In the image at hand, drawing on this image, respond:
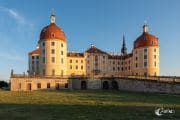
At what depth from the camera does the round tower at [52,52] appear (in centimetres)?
7481

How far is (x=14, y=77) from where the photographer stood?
67.8m

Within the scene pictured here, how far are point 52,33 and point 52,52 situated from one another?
4.33 metres

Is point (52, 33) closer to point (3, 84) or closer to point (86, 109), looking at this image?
point (3, 84)

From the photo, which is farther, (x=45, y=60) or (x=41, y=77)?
(x=45, y=60)

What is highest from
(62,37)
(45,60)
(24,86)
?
(62,37)

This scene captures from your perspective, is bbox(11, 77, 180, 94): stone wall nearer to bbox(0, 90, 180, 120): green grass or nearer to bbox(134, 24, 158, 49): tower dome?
bbox(134, 24, 158, 49): tower dome

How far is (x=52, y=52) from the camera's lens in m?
75.4

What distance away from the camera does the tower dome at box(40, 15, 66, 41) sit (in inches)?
2972

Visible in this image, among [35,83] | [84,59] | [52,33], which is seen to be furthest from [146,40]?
[35,83]

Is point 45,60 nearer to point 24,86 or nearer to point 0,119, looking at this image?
point 24,86

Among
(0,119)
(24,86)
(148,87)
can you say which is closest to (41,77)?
(24,86)

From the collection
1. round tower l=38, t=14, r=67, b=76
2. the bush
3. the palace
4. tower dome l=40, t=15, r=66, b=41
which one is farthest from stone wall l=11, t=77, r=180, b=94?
the bush

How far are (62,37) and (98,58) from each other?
58.2ft

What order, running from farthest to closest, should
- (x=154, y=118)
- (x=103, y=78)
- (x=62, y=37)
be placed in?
(x=62, y=37)
(x=103, y=78)
(x=154, y=118)
